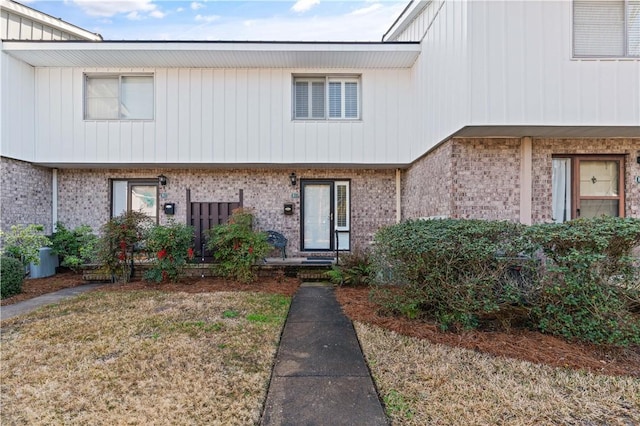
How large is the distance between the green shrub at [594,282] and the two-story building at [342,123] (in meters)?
1.95

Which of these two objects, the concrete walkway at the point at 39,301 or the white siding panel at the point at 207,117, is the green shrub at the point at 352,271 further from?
the concrete walkway at the point at 39,301

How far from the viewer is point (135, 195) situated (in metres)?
9.08

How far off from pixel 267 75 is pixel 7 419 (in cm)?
768

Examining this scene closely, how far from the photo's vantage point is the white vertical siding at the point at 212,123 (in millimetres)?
7938

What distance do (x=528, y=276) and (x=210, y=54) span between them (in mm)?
7724

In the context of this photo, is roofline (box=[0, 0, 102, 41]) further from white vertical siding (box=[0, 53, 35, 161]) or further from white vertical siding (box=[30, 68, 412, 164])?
white vertical siding (box=[30, 68, 412, 164])

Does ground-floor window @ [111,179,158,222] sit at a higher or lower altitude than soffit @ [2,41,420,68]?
lower

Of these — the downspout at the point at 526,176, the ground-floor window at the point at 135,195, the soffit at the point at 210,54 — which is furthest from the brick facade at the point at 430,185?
the ground-floor window at the point at 135,195

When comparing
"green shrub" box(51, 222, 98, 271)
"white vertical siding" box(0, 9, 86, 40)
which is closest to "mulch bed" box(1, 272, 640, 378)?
"green shrub" box(51, 222, 98, 271)

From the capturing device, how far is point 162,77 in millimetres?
7926

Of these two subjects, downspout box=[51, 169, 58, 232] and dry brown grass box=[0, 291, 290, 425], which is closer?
dry brown grass box=[0, 291, 290, 425]

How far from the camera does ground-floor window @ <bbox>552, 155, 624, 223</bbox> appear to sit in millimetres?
5906

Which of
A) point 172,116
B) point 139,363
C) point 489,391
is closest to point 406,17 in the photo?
point 172,116

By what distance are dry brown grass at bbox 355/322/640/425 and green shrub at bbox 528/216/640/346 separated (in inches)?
27.7
